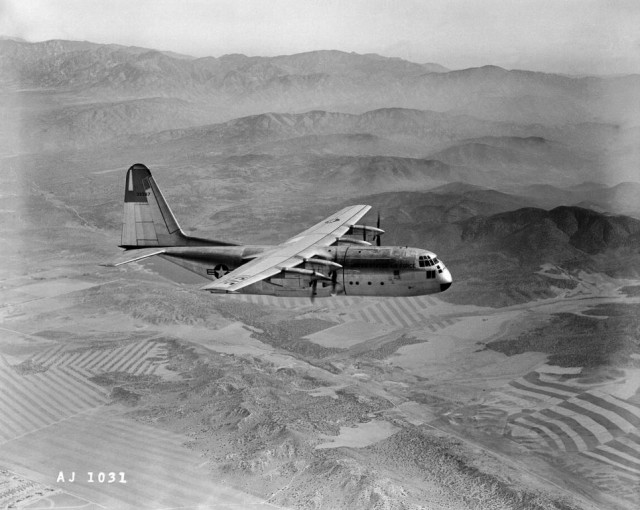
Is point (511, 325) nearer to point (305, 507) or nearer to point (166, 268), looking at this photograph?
point (305, 507)

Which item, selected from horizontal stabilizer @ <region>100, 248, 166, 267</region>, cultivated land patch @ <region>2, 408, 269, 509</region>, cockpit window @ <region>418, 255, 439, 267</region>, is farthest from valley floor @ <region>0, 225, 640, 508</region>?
cockpit window @ <region>418, 255, 439, 267</region>

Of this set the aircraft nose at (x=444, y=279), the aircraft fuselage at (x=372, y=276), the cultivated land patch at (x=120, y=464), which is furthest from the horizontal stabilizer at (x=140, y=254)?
the aircraft nose at (x=444, y=279)

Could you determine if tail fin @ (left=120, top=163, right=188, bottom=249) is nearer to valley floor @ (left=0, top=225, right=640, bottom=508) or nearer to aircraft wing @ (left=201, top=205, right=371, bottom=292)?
aircraft wing @ (left=201, top=205, right=371, bottom=292)

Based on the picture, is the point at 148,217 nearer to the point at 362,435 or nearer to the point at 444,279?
the point at 362,435

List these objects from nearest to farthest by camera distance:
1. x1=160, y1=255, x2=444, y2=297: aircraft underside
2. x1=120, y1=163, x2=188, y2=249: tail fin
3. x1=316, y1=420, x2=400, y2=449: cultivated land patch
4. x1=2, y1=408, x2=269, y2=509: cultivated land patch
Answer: x1=2, y1=408, x2=269, y2=509: cultivated land patch → x1=316, y1=420, x2=400, y2=449: cultivated land patch → x1=160, y1=255, x2=444, y2=297: aircraft underside → x1=120, y1=163, x2=188, y2=249: tail fin

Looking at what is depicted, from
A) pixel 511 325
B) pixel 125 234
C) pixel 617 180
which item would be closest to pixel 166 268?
pixel 125 234

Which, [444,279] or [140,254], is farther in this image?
[140,254]

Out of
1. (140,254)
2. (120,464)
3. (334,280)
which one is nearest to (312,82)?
(140,254)
